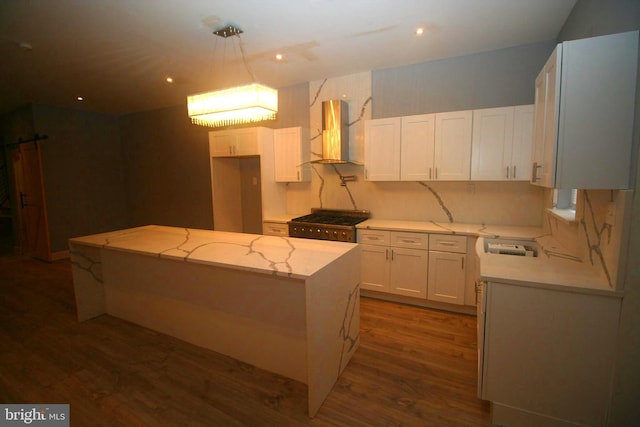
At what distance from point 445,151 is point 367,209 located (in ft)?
3.91

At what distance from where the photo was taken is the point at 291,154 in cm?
414

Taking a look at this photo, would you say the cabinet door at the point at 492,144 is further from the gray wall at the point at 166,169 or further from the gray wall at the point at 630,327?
the gray wall at the point at 166,169

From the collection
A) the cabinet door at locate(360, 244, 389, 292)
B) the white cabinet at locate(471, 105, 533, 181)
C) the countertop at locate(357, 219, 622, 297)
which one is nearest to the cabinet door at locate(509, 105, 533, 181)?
the white cabinet at locate(471, 105, 533, 181)

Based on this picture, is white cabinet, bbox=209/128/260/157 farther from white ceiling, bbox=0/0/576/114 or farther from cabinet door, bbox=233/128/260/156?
white ceiling, bbox=0/0/576/114

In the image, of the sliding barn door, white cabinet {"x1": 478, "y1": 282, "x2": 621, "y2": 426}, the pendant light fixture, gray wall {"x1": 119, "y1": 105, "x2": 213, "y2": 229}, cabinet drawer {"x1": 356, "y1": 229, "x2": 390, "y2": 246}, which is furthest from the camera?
gray wall {"x1": 119, "y1": 105, "x2": 213, "y2": 229}

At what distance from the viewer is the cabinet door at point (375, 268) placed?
3342 millimetres

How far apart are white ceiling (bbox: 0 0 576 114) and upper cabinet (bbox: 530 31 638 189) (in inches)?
41.2

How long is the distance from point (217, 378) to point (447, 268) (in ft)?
7.50

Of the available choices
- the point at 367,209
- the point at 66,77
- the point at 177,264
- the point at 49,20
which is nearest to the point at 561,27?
the point at 367,209

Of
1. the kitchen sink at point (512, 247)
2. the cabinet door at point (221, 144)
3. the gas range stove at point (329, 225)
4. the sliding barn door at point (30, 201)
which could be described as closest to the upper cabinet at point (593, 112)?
the kitchen sink at point (512, 247)

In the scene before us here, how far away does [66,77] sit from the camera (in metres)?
3.78

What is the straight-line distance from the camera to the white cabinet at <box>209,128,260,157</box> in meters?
4.08

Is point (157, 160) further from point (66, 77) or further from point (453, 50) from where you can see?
point (453, 50)

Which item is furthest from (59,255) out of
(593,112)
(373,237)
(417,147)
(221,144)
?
(593,112)
